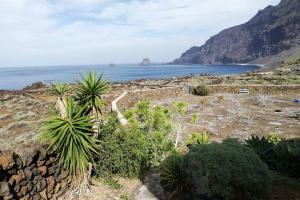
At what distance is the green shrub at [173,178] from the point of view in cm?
840

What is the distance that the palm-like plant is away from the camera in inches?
379

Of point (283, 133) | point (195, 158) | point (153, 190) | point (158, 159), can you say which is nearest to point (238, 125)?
point (283, 133)

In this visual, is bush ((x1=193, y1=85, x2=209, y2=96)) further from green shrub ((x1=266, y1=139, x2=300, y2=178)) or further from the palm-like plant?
the palm-like plant

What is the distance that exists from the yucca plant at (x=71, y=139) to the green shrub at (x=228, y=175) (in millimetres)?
3413

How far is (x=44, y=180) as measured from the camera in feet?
27.8

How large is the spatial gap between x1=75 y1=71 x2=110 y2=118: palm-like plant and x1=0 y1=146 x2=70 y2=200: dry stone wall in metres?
1.97

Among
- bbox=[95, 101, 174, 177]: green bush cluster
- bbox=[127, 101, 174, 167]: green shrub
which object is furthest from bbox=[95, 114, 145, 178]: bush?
bbox=[127, 101, 174, 167]: green shrub

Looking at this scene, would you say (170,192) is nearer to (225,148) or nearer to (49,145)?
(225,148)

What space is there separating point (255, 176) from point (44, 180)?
19.2ft

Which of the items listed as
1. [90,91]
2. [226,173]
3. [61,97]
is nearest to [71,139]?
[61,97]

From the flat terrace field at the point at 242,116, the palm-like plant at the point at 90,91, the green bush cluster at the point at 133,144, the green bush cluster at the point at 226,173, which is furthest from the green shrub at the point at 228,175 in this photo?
the flat terrace field at the point at 242,116

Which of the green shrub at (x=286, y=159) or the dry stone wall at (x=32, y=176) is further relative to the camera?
the green shrub at (x=286, y=159)

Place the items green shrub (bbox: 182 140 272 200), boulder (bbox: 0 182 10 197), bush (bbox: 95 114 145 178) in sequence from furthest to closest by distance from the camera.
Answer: bush (bbox: 95 114 145 178) < boulder (bbox: 0 182 10 197) < green shrub (bbox: 182 140 272 200)

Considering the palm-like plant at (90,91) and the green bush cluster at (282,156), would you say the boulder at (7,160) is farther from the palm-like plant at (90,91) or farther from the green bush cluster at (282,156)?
the green bush cluster at (282,156)
